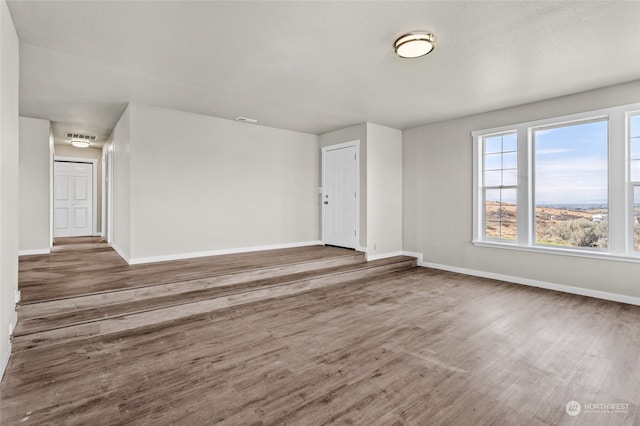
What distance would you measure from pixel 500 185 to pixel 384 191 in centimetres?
193

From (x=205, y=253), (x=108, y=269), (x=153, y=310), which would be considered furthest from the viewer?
(x=205, y=253)

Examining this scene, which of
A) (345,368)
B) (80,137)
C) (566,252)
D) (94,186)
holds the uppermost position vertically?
(80,137)

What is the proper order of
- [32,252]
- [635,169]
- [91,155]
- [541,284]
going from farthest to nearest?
[91,155] < [32,252] < [541,284] < [635,169]

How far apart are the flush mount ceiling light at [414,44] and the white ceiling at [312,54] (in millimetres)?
69

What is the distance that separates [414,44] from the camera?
2.88m

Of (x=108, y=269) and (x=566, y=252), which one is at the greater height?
(x=566, y=252)

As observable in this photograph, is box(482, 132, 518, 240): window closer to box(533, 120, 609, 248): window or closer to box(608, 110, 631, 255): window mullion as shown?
box(533, 120, 609, 248): window

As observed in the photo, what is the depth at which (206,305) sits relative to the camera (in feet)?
12.2

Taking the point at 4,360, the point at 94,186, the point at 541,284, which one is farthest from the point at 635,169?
the point at 94,186

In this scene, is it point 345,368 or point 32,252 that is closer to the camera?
point 345,368

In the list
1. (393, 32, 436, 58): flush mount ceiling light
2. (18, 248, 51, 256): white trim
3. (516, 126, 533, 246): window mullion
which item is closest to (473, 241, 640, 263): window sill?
(516, 126, 533, 246): window mullion

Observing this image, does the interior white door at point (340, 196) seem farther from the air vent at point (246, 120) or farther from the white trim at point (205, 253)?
the air vent at point (246, 120)

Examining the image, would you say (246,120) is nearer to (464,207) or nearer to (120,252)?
(120,252)

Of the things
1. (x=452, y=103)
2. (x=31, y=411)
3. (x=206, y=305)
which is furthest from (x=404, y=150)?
(x=31, y=411)
